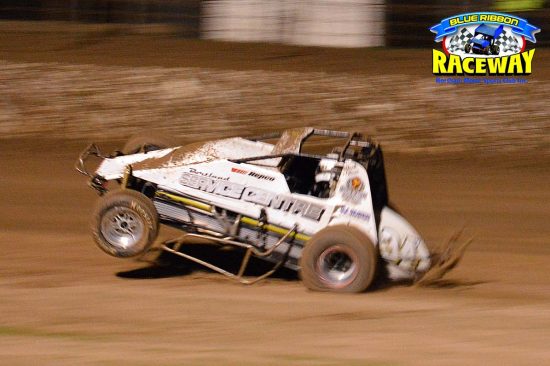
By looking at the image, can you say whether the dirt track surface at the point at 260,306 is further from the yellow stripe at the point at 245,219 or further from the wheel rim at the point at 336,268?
the yellow stripe at the point at 245,219

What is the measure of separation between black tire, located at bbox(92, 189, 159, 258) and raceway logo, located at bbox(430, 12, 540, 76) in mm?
7648

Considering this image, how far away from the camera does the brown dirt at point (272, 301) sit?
18.3 feet

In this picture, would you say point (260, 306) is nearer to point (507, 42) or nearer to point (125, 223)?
point (125, 223)

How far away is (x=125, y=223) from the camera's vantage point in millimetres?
7258

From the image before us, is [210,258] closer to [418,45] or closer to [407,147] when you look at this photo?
[407,147]

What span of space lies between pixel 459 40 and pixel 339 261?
27.3 feet

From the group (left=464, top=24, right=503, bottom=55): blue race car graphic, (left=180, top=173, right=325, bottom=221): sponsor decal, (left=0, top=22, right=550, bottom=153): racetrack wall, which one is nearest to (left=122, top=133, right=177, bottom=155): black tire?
(left=180, top=173, right=325, bottom=221): sponsor decal

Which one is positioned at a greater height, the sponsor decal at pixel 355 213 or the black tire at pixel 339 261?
the sponsor decal at pixel 355 213

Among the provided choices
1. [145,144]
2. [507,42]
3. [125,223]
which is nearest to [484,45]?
[507,42]

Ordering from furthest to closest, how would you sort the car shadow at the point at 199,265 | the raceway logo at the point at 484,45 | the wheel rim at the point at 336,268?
the raceway logo at the point at 484,45
the car shadow at the point at 199,265
the wheel rim at the point at 336,268

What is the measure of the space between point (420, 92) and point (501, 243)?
4197 mm

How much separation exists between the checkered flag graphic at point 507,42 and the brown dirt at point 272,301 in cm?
324

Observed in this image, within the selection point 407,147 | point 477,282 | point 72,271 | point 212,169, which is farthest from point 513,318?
point 407,147

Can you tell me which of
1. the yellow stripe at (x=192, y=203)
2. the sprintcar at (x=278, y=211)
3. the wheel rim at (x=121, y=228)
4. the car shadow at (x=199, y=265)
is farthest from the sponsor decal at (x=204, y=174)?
the car shadow at (x=199, y=265)
